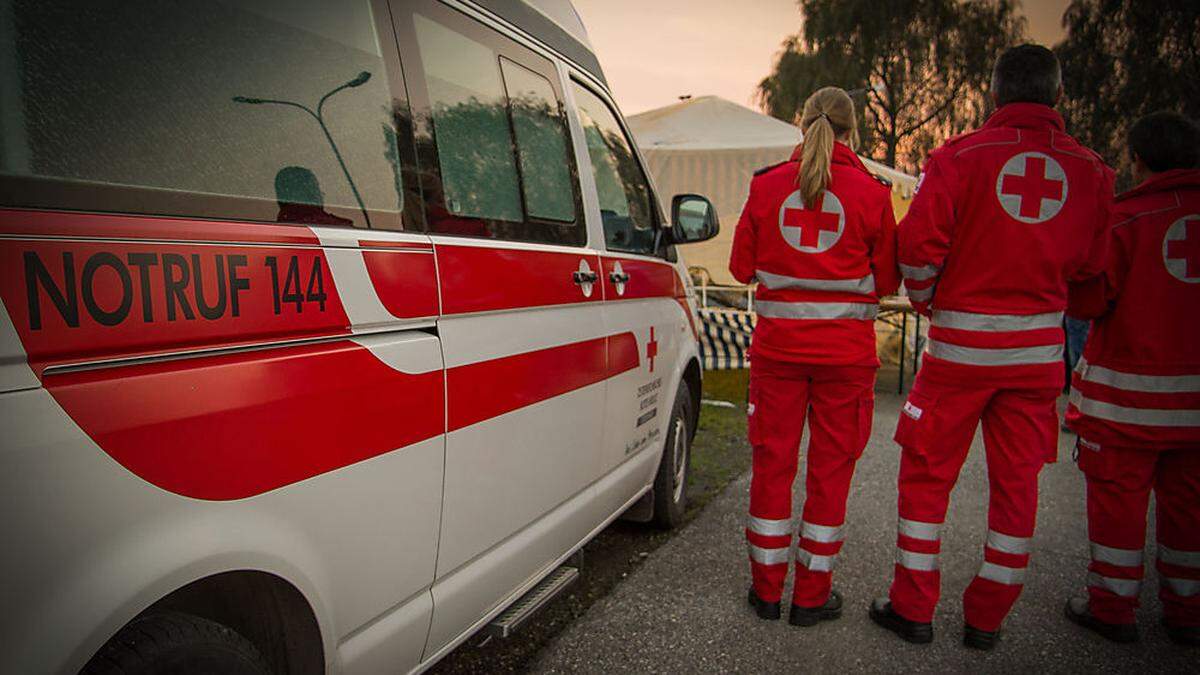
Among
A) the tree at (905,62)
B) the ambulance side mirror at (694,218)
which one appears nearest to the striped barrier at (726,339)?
the ambulance side mirror at (694,218)

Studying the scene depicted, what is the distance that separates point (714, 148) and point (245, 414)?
34.3 ft

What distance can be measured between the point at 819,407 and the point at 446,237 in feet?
5.10

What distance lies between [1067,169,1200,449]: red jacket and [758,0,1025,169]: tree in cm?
2204

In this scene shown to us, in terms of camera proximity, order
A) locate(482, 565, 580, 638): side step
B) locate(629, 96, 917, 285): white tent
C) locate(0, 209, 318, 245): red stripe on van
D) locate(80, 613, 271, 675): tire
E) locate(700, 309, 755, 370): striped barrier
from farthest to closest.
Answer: locate(629, 96, 917, 285): white tent < locate(700, 309, 755, 370): striped barrier < locate(482, 565, 580, 638): side step < locate(80, 613, 271, 675): tire < locate(0, 209, 318, 245): red stripe on van

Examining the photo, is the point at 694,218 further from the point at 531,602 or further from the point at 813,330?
the point at 531,602

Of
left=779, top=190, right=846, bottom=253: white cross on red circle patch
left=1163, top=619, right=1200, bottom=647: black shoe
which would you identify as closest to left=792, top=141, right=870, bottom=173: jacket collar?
left=779, top=190, right=846, bottom=253: white cross on red circle patch

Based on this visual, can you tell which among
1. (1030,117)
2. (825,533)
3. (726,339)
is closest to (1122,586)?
(825,533)

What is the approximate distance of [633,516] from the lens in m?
3.59

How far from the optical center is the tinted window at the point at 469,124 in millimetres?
1929

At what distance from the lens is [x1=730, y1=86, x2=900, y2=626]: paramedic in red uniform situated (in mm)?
2648

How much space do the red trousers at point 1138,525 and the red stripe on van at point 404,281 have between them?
2.49m

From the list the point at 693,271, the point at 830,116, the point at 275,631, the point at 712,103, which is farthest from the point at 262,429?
the point at 712,103

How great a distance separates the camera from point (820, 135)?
265 cm

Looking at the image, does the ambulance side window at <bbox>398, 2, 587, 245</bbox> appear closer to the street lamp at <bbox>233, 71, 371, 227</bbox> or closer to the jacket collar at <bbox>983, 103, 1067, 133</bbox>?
the street lamp at <bbox>233, 71, 371, 227</bbox>
